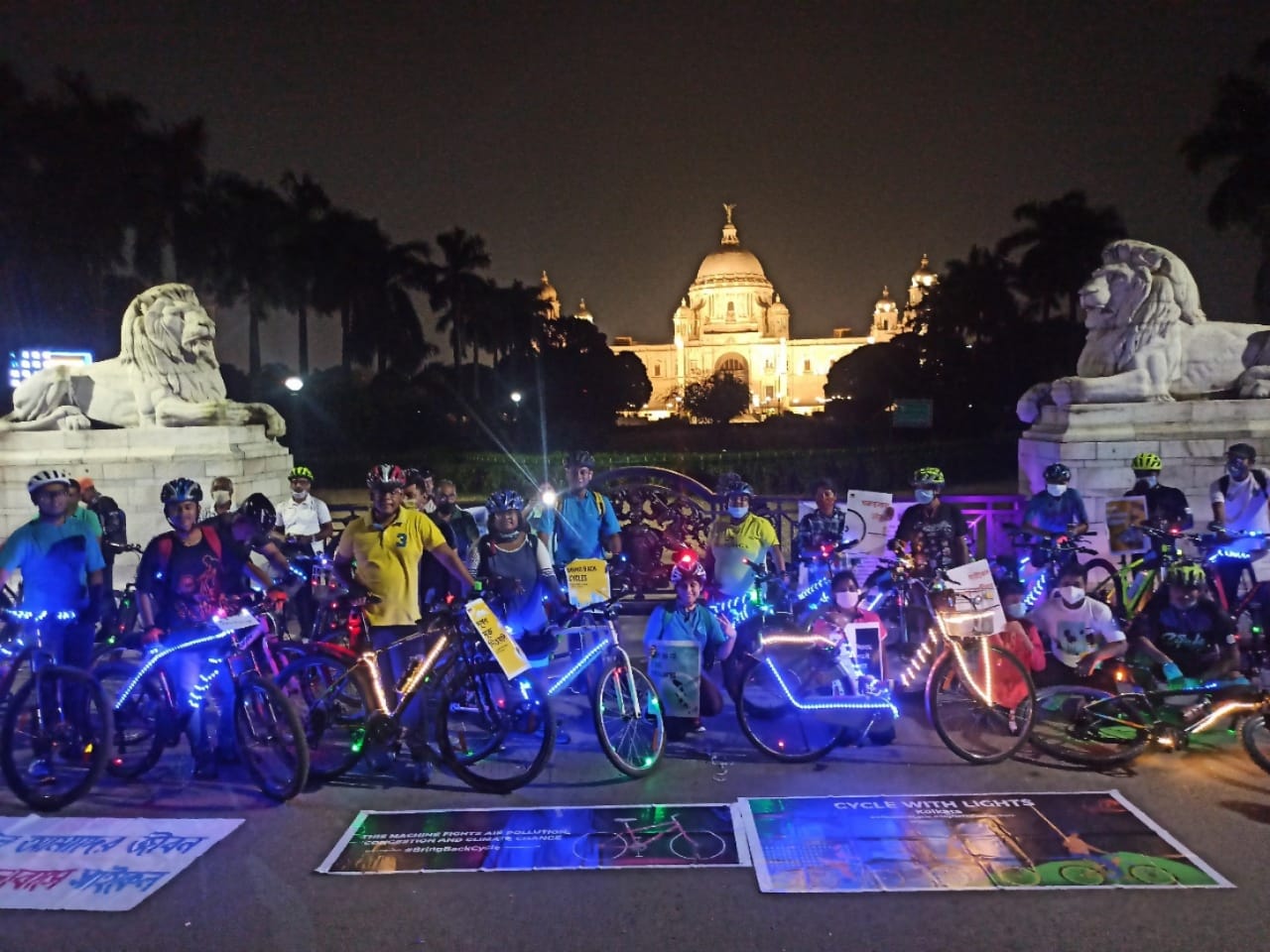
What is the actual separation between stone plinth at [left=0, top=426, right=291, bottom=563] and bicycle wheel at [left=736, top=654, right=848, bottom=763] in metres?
7.87

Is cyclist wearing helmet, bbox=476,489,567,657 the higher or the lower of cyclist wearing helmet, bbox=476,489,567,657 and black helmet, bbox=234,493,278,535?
the lower

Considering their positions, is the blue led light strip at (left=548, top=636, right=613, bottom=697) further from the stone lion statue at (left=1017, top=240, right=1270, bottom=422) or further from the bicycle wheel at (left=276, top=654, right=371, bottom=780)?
the stone lion statue at (left=1017, top=240, right=1270, bottom=422)

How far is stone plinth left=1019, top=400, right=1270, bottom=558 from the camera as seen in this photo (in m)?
10.2

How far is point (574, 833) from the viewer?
4863 mm

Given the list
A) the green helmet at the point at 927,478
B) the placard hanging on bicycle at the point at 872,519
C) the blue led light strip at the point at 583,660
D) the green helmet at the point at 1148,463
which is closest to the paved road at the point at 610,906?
the blue led light strip at the point at 583,660

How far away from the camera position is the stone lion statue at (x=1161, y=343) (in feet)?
34.4

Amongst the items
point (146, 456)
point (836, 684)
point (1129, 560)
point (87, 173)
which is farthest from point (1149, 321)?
point (87, 173)

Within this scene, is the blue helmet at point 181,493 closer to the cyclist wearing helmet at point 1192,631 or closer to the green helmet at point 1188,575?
the cyclist wearing helmet at point 1192,631

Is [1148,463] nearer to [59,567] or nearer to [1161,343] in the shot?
[1161,343]

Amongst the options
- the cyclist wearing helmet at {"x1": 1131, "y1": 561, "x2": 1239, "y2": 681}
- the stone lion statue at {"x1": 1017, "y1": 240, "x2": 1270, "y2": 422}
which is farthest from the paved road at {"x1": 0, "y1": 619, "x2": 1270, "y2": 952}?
the stone lion statue at {"x1": 1017, "y1": 240, "x2": 1270, "y2": 422}

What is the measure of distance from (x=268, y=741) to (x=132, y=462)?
24.1 ft

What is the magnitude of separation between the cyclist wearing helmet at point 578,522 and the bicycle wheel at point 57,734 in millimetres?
3312

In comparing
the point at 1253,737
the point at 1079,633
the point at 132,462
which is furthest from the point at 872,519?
the point at 132,462

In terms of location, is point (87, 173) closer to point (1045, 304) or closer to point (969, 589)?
point (969, 589)
